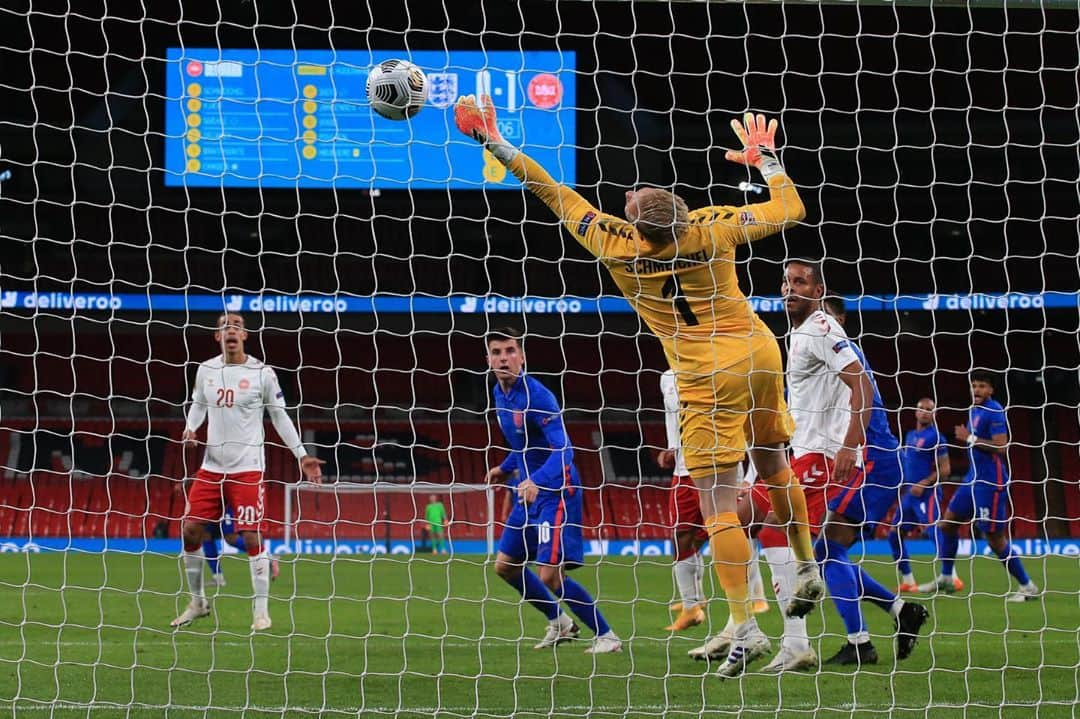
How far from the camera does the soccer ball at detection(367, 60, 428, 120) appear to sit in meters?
6.00

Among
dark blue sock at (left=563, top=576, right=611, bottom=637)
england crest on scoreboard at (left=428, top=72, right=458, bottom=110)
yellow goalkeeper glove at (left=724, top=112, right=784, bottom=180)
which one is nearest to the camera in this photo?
yellow goalkeeper glove at (left=724, top=112, right=784, bottom=180)

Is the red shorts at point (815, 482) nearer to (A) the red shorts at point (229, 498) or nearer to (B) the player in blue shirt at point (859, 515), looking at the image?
(B) the player in blue shirt at point (859, 515)

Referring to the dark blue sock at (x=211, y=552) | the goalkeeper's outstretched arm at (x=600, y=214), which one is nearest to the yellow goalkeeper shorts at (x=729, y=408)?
the goalkeeper's outstretched arm at (x=600, y=214)

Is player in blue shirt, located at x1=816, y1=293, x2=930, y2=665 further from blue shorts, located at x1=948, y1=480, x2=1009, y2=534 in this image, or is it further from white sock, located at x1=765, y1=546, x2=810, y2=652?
blue shorts, located at x1=948, y1=480, x2=1009, y2=534

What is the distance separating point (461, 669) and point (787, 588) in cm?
164

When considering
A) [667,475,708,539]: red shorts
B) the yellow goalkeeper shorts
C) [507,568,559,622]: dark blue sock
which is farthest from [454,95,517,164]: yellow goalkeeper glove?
[667,475,708,539]: red shorts

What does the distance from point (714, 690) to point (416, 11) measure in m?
15.8

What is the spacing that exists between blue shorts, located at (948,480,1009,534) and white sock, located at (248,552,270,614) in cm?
599

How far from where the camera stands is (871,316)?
2222 centimetres

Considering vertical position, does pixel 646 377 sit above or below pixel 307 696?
below

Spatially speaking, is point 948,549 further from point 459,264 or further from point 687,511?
point 459,264

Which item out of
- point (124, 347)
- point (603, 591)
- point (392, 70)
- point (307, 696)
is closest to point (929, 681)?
point (307, 696)

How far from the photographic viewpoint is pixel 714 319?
573 cm

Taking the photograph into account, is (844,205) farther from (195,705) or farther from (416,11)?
(195,705)
